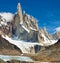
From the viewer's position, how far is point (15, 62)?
312 ft

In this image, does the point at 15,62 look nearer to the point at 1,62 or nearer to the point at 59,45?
the point at 1,62

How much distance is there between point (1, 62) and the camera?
8988cm

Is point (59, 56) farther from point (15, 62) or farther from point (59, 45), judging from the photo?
point (15, 62)

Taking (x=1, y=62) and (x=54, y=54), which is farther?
(x=54, y=54)

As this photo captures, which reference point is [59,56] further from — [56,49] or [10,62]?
[10,62]

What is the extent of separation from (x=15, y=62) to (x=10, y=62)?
47.0 inches

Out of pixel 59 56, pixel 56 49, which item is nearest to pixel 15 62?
pixel 59 56

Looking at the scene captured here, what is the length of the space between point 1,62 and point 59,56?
73.7m

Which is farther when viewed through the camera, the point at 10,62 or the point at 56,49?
A: the point at 56,49

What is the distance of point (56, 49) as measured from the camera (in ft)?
585

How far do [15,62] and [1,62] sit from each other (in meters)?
6.01

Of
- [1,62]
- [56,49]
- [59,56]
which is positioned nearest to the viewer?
[1,62]

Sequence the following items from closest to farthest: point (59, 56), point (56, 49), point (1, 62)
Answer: point (1, 62) → point (59, 56) → point (56, 49)

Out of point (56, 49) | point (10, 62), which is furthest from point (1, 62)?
point (56, 49)
